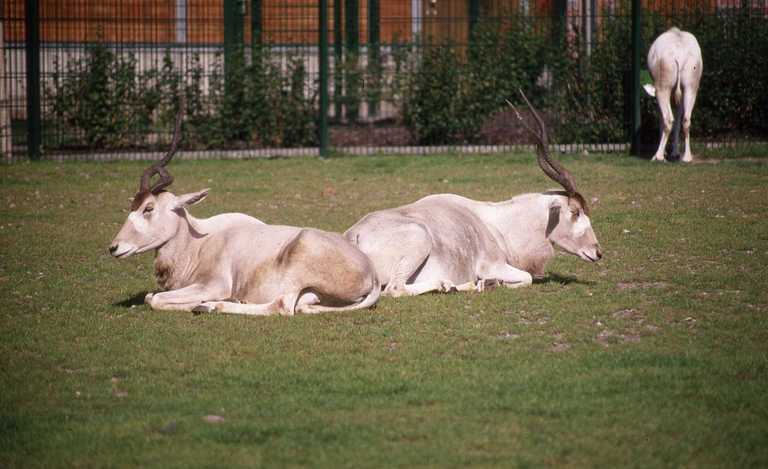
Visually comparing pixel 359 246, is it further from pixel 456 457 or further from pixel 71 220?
pixel 71 220

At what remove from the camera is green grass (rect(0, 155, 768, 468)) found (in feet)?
16.0

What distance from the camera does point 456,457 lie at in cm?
473

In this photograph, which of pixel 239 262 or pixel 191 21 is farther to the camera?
pixel 191 21

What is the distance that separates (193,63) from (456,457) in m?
13.6

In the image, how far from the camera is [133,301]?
7914mm

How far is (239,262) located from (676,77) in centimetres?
970

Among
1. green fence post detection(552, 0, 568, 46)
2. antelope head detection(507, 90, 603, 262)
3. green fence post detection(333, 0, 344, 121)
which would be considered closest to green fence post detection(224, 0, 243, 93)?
green fence post detection(333, 0, 344, 121)

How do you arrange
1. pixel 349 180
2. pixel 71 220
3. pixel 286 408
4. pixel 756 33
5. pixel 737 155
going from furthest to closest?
pixel 756 33, pixel 737 155, pixel 349 180, pixel 71 220, pixel 286 408

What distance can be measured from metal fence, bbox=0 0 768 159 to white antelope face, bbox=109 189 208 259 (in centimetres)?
928

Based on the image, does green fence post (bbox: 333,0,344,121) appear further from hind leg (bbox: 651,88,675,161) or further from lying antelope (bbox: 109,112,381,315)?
lying antelope (bbox: 109,112,381,315)

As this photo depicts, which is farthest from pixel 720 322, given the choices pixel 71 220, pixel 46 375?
pixel 71 220

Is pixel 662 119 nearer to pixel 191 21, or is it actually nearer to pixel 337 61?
pixel 337 61

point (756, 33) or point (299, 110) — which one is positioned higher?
point (756, 33)

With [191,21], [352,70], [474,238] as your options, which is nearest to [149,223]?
[474,238]
